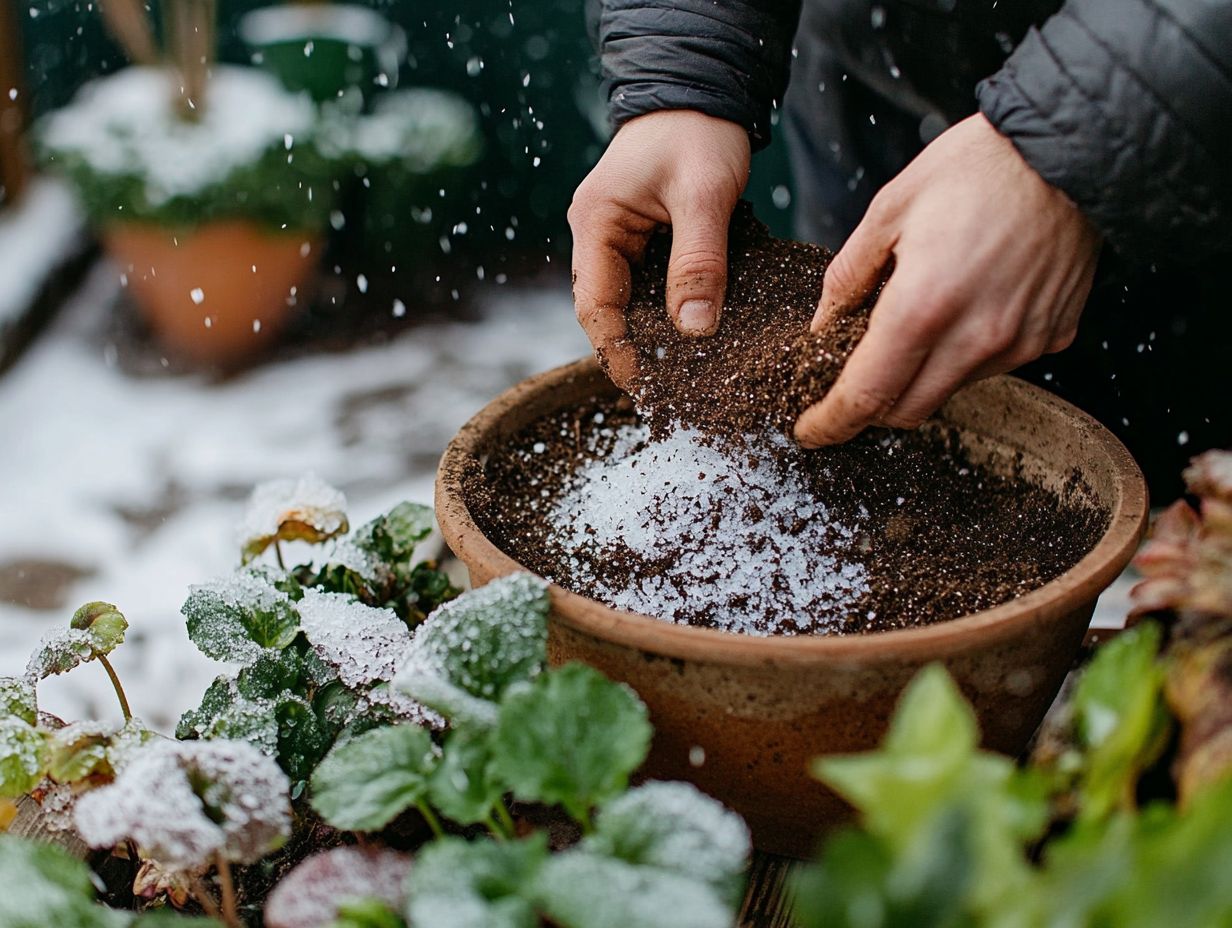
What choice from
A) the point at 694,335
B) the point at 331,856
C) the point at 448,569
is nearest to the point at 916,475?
the point at 694,335

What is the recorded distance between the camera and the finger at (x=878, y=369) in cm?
75

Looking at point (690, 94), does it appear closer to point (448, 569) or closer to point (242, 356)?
point (448, 569)

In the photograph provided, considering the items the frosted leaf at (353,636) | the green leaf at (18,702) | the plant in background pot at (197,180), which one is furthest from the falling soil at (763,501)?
the plant in background pot at (197,180)

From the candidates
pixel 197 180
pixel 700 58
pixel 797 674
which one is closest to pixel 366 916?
pixel 797 674

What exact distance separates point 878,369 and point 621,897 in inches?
17.9

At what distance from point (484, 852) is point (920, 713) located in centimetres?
23

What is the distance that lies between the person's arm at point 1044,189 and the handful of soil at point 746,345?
0.06m

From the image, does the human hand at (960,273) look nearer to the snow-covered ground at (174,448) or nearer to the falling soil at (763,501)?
the falling soil at (763,501)

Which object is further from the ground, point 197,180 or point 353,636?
point 353,636

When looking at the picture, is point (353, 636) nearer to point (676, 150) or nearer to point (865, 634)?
point (865, 634)

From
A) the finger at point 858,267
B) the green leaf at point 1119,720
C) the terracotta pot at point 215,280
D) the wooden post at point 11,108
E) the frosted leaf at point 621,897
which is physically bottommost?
the terracotta pot at point 215,280

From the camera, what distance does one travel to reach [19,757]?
680 millimetres

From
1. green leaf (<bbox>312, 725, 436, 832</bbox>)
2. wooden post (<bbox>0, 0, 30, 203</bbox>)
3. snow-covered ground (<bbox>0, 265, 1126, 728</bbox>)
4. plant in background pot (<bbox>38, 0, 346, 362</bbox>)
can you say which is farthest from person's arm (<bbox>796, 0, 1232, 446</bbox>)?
wooden post (<bbox>0, 0, 30, 203</bbox>)

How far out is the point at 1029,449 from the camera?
954 mm
